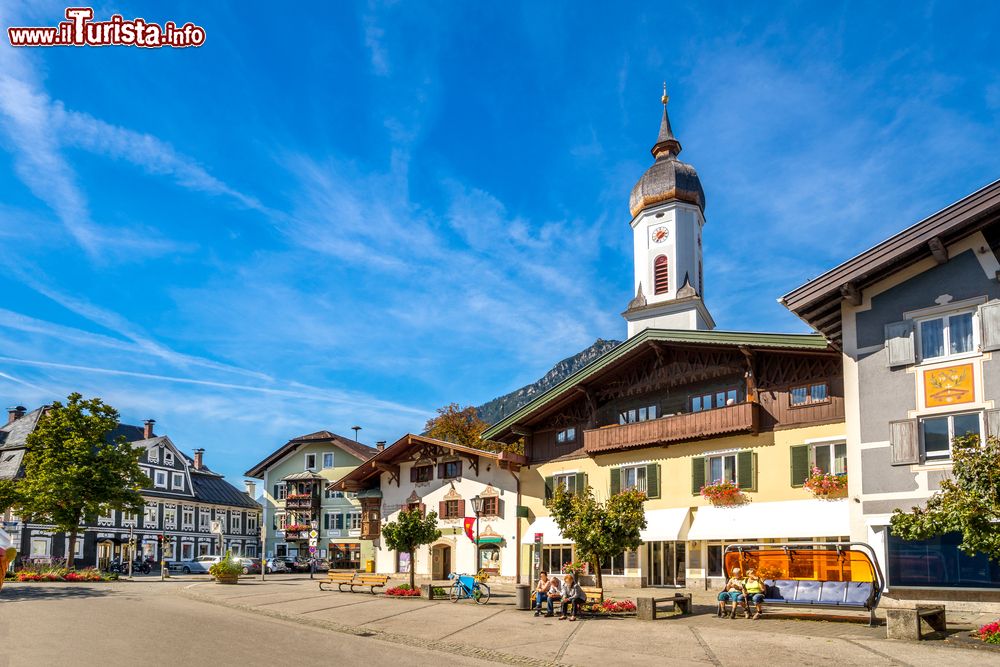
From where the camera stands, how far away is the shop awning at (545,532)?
131ft

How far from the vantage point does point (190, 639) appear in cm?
1823

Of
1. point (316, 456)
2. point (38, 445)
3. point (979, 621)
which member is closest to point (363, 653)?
point (979, 621)

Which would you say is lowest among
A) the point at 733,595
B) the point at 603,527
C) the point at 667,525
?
the point at 733,595

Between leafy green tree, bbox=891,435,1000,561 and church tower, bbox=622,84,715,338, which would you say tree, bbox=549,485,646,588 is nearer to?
leafy green tree, bbox=891,435,1000,561

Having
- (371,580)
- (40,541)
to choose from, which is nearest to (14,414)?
(40,541)

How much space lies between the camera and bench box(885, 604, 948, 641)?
17781mm

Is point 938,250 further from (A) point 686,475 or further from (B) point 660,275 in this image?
(B) point 660,275

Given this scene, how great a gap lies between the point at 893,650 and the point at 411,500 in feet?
112

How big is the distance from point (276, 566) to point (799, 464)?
4232cm

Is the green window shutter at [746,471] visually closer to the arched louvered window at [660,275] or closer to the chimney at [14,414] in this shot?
the arched louvered window at [660,275]

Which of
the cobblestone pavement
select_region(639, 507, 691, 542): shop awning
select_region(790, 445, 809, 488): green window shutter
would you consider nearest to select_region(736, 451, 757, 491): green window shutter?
select_region(790, 445, 809, 488): green window shutter

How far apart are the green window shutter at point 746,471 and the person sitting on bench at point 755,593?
9.83 meters

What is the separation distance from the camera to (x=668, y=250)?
54.6 meters

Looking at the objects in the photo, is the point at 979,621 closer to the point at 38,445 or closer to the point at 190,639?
the point at 190,639
